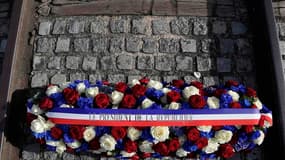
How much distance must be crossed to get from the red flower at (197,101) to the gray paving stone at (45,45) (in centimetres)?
139

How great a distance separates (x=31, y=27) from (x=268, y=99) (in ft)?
7.26

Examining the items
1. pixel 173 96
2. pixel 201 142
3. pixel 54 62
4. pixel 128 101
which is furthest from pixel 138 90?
pixel 54 62

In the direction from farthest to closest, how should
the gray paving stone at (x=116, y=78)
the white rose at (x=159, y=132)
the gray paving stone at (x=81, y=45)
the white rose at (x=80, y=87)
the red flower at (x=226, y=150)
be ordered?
the gray paving stone at (x=81, y=45)
the gray paving stone at (x=116, y=78)
the white rose at (x=80, y=87)
the red flower at (x=226, y=150)
the white rose at (x=159, y=132)

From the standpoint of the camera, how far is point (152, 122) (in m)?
2.68

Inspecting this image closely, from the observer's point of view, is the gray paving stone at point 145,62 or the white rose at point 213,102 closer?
the white rose at point 213,102

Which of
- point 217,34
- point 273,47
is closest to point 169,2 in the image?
point 217,34

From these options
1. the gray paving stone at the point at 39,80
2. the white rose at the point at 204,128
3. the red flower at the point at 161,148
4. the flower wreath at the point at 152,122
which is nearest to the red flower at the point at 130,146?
the flower wreath at the point at 152,122

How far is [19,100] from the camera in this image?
317 centimetres

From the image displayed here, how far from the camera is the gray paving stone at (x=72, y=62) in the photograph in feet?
10.6

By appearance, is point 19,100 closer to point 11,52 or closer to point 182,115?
point 11,52

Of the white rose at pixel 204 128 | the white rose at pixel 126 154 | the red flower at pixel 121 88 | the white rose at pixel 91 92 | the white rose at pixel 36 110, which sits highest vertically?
the red flower at pixel 121 88

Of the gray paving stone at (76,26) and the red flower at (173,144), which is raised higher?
the gray paving stone at (76,26)

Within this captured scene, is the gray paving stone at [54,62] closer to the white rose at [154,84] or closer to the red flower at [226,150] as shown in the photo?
the white rose at [154,84]

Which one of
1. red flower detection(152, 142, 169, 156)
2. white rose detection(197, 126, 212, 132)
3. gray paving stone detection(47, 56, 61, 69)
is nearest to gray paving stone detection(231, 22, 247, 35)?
white rose detection(197, 126, 212, 132)
